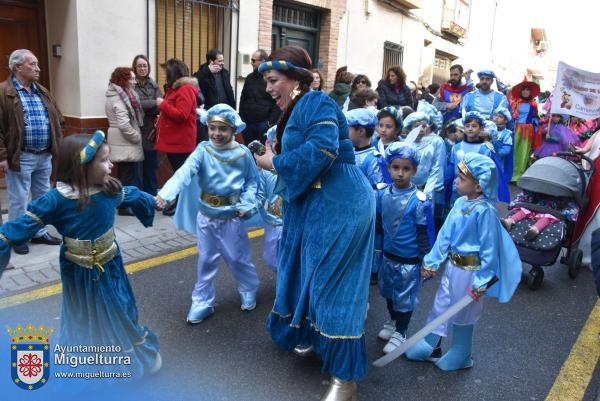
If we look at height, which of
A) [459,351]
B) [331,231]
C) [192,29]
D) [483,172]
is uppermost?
[192,29]

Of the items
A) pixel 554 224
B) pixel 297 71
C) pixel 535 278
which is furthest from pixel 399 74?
pixel 297 71

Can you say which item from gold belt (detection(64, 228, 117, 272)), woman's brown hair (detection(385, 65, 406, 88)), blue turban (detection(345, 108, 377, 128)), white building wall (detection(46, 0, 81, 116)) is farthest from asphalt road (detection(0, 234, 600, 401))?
woman's brown hair (detection(385, 65, 406, 88))

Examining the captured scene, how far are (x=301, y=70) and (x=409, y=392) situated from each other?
1.98m

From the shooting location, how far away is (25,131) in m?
4.87

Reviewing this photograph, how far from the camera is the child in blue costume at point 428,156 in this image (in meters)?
5.01

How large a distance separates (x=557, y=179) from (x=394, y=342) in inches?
104

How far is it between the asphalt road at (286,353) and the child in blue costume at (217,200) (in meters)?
0.32

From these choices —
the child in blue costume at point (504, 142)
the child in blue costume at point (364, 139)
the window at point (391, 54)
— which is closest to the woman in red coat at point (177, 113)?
the child in blue costume at point (364, 139)

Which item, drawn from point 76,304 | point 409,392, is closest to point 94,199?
point 76,304

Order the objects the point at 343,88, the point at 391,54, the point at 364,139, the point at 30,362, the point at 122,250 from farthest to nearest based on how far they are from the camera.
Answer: the point at 391,54 < the point at 343,88 < the point at 122,250 < the point at 364,139 < the point at 30,362

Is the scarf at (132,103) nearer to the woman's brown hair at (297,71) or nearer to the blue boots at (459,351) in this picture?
the woman's brown hair at (297,71)

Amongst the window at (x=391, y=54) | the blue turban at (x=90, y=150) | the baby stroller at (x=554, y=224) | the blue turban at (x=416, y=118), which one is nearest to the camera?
the blue turban at (x=90, y=150)

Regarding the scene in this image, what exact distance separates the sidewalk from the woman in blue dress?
2.65 metres

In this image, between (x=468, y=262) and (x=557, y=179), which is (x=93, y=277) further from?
(x=557, y=179)
